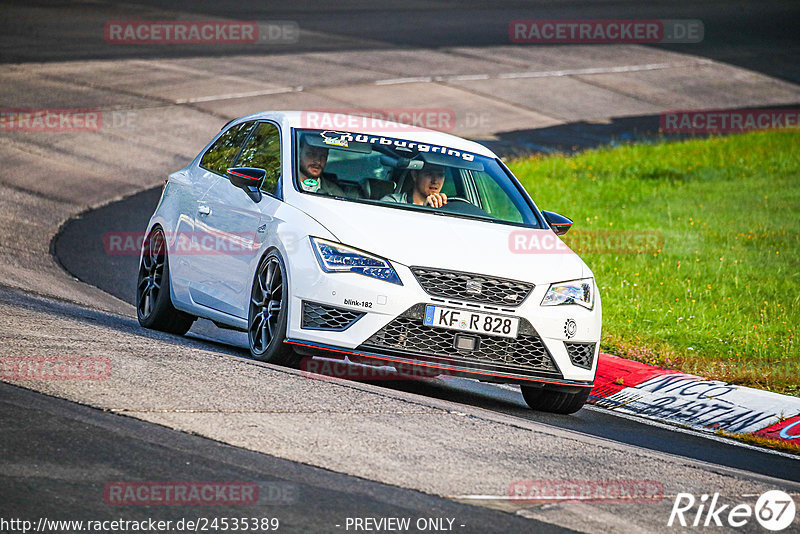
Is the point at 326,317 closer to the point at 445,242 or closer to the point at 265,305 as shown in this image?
the point at 265,305

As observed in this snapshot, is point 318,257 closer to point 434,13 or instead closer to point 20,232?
point 20,232

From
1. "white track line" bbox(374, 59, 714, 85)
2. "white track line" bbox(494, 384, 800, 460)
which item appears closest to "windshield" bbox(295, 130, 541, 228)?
"white track line" bbox(494, 384, 800, 460)

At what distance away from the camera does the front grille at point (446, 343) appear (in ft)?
25.7

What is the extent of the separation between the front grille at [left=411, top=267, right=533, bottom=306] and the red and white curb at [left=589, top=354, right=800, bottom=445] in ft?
6.65

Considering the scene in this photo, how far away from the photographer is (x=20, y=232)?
566 inches

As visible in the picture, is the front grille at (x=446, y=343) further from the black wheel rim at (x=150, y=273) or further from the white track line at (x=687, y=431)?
the black wheel rim at (x=150, y=273)

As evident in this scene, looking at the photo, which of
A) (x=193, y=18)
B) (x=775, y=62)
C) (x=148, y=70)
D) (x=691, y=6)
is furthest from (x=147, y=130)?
(x=691, y=6)

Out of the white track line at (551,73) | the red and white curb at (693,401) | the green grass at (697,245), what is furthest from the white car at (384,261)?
the white track line at (551,73)

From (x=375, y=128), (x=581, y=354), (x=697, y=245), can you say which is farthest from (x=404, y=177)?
(x=697, y=245)

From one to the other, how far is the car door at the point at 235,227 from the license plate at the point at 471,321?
141 centimetres

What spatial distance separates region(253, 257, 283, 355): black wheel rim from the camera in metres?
8.28

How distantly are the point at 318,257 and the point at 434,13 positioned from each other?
30850mm

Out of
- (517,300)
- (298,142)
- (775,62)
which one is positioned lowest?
(517,300)

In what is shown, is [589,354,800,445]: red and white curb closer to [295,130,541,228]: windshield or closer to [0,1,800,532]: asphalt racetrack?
[0,1,800,532]: asphalt racetrack
